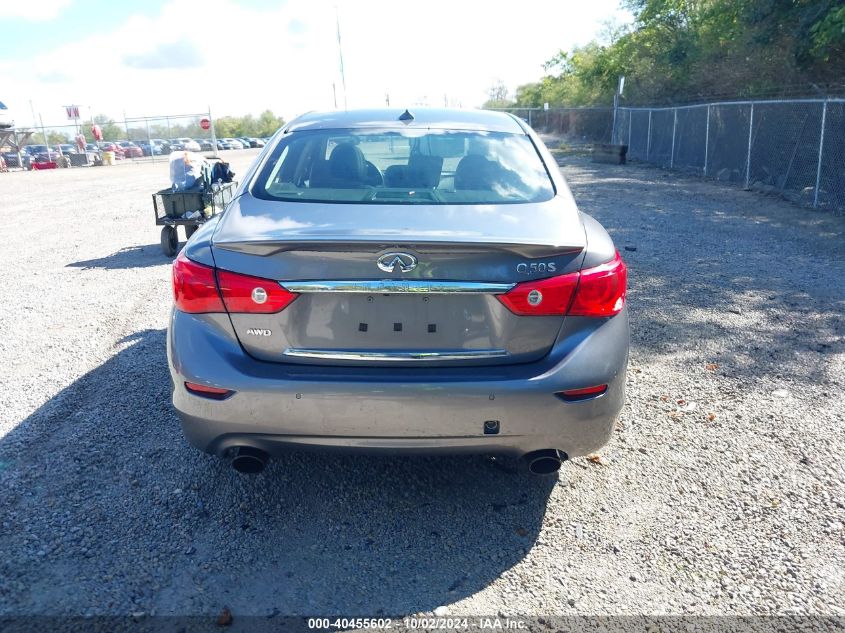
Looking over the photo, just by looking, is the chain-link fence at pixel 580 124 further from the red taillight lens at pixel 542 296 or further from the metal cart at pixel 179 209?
the red taillight lens at pixel 542 296

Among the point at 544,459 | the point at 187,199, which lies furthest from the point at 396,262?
the point at 187,199

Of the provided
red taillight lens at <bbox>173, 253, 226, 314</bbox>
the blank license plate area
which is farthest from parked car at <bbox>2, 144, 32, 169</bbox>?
the blank license plate area

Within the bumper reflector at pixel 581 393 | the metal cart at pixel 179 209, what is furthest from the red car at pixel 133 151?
the bumper reflector at pixel 581 393

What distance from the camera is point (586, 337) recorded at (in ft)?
9.48

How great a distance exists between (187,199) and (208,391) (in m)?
6.91

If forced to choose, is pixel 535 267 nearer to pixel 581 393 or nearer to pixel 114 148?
pixel 581 393

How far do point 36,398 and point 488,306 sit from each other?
10.9 ft

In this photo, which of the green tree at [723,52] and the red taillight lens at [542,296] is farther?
the green tree at [723,52]

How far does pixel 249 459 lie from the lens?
9.87ft

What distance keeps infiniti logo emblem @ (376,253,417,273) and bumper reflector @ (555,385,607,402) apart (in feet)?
2.51

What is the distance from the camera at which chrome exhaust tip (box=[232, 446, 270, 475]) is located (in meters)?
2.98

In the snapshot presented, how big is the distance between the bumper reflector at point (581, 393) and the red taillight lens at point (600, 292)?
0.98 feet

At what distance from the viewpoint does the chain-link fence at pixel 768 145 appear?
41.6ft

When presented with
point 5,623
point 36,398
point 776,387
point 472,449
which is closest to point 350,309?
point 472,449
